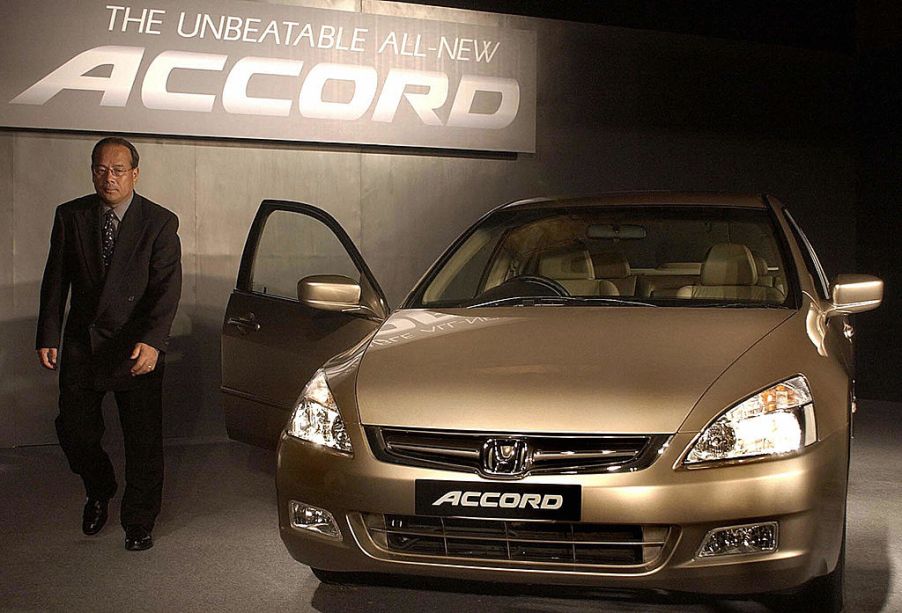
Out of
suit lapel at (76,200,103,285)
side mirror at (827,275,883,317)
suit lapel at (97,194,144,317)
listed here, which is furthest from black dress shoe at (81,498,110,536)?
side mirror at (827,275,883,317)

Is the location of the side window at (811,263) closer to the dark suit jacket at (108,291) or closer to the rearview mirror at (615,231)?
the rearview mirror at (615,231)

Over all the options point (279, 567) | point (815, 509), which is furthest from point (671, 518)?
point (279, 567)

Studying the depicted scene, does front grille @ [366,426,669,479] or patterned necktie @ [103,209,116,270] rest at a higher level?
patterned necktie @ [103,209,116,270]

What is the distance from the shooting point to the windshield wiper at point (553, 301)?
397 centimetres

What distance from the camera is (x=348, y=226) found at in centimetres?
862

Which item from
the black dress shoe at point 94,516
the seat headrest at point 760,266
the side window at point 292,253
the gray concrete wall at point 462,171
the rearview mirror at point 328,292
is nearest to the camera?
the rearview mirror at point 328,292

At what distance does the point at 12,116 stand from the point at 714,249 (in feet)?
15.9

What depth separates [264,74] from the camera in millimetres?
8062

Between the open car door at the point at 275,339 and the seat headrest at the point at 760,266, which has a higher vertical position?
the seat headrest at the point at 760,266

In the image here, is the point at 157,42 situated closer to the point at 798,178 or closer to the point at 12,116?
the point at 12,116

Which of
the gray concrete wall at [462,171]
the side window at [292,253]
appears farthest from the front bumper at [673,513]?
the side window at [292,253]

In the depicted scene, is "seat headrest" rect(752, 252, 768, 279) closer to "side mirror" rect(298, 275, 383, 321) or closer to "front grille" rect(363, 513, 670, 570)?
"side mirror" rect(298, 275, 383, 321)

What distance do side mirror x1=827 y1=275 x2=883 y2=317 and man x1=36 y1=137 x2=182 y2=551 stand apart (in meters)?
2.57

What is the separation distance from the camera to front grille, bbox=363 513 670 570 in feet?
9.87
